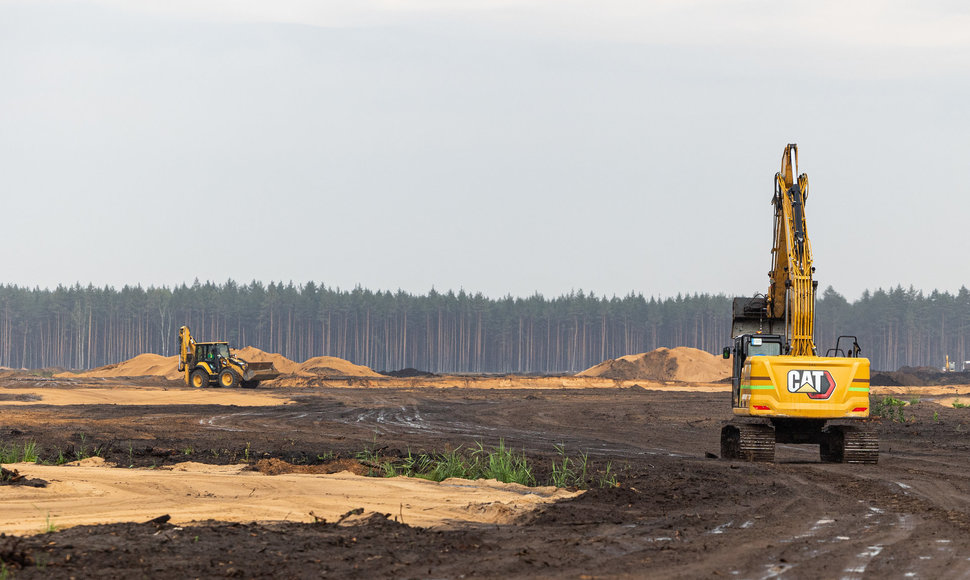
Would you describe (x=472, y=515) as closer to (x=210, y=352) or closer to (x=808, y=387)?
(x=808, y=387)

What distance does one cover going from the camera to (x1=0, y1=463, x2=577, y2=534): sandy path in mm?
11953

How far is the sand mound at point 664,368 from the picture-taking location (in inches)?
3706

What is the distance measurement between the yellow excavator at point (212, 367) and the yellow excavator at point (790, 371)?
130ft

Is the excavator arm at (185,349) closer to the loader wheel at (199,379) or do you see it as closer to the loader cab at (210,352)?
the loader cab at (210,352)

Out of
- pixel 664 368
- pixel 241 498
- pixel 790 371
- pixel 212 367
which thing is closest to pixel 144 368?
pixel 212 367

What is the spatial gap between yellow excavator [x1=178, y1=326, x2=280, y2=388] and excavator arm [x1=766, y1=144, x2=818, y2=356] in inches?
1578

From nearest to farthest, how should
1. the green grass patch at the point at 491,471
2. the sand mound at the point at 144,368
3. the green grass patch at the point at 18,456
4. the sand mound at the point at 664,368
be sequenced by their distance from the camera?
1. the green grass patch at the point at 491,471
2. the green grass patch at the point at 18,456
3. the sand mound at the point at 144,368
4. the sand mound at the point at 664,368

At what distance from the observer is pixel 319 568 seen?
360 inches

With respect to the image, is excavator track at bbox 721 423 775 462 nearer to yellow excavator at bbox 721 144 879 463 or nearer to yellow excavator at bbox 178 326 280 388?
yellow excavator at bbox 721 144 879 463

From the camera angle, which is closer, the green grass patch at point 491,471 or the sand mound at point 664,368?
the green grass patch at point 491,471

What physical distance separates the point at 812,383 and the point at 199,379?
4422 centimetres

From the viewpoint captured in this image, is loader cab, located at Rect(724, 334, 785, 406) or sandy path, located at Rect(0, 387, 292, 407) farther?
sandy path, located at Rect(0, 387, 292, 407)

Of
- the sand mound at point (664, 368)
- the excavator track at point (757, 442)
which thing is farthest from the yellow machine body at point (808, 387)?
the sand mound at point (664, 368)

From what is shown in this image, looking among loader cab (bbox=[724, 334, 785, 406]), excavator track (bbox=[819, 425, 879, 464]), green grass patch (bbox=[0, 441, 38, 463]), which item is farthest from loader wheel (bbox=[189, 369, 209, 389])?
excavator track (bbox=[819, 425, 879, 464])
